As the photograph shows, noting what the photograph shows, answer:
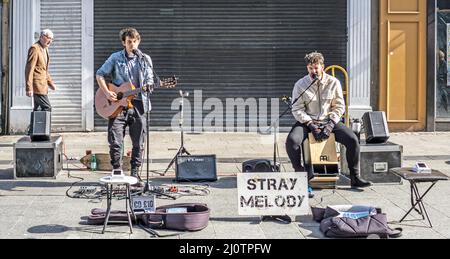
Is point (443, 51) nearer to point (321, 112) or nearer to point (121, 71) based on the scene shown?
point (321, 112)

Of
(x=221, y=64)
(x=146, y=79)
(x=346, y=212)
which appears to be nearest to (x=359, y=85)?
(x=221, y=64)

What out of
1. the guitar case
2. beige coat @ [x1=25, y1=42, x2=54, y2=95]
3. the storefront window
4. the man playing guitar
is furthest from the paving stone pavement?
the storefront window

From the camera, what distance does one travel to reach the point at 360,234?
670 cm

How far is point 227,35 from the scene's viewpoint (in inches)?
583

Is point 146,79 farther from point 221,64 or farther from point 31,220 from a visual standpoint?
point 221,64

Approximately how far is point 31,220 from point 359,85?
28.3 feet

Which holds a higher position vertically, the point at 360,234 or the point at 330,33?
the point at 330,33

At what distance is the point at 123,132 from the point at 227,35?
241 inches

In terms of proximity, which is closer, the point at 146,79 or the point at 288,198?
the point at 288,198

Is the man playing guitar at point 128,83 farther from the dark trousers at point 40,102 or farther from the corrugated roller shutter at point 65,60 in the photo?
the corrugated roller shutter at point 65,60

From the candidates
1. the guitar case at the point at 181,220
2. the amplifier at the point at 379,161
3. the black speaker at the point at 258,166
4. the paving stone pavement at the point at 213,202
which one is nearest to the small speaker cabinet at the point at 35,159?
the paving stone pavement at the point at 213,202

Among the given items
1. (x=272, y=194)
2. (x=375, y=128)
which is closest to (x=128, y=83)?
(x=272, y=194)

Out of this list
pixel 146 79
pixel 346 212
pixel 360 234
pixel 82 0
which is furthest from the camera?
pixel 82 0
